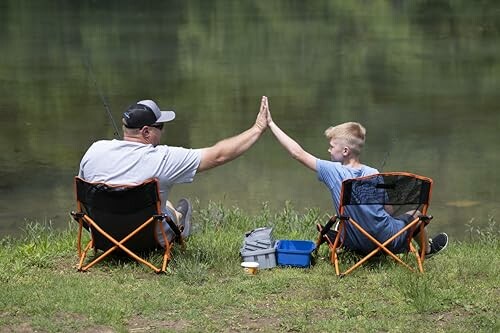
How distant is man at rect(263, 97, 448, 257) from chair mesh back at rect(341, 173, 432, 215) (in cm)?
7

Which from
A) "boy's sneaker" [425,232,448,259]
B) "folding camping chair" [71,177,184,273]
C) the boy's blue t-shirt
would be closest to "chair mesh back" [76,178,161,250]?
"folding camping chair" [71,177,184,273]

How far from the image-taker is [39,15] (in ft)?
92.2

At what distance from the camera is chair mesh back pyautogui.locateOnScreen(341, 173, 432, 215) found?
531cm

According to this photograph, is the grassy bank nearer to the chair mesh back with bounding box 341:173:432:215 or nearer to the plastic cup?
the plastic cup

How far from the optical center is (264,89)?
15.6m

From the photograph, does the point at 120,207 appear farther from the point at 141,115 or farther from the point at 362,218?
the point at 362,218

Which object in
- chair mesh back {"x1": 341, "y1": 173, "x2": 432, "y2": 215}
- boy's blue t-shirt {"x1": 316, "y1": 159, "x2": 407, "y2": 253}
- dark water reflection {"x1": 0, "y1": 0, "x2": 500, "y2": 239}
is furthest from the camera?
dark water reflection {"x1": 0, "y1": 0, "x2": 500, "y2": 239}

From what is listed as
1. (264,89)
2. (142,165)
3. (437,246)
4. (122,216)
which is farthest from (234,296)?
(264,89)

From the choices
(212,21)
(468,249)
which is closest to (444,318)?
(468,249)

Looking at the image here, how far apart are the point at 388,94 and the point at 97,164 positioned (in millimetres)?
10404

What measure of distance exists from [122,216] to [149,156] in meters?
0.40

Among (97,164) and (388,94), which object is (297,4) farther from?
(97,164)

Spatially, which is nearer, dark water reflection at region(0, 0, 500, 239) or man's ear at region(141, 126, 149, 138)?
man's ear at region(141, 126, 149, 138)

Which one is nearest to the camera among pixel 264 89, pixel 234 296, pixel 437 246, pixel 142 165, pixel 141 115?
pixel 234 296
